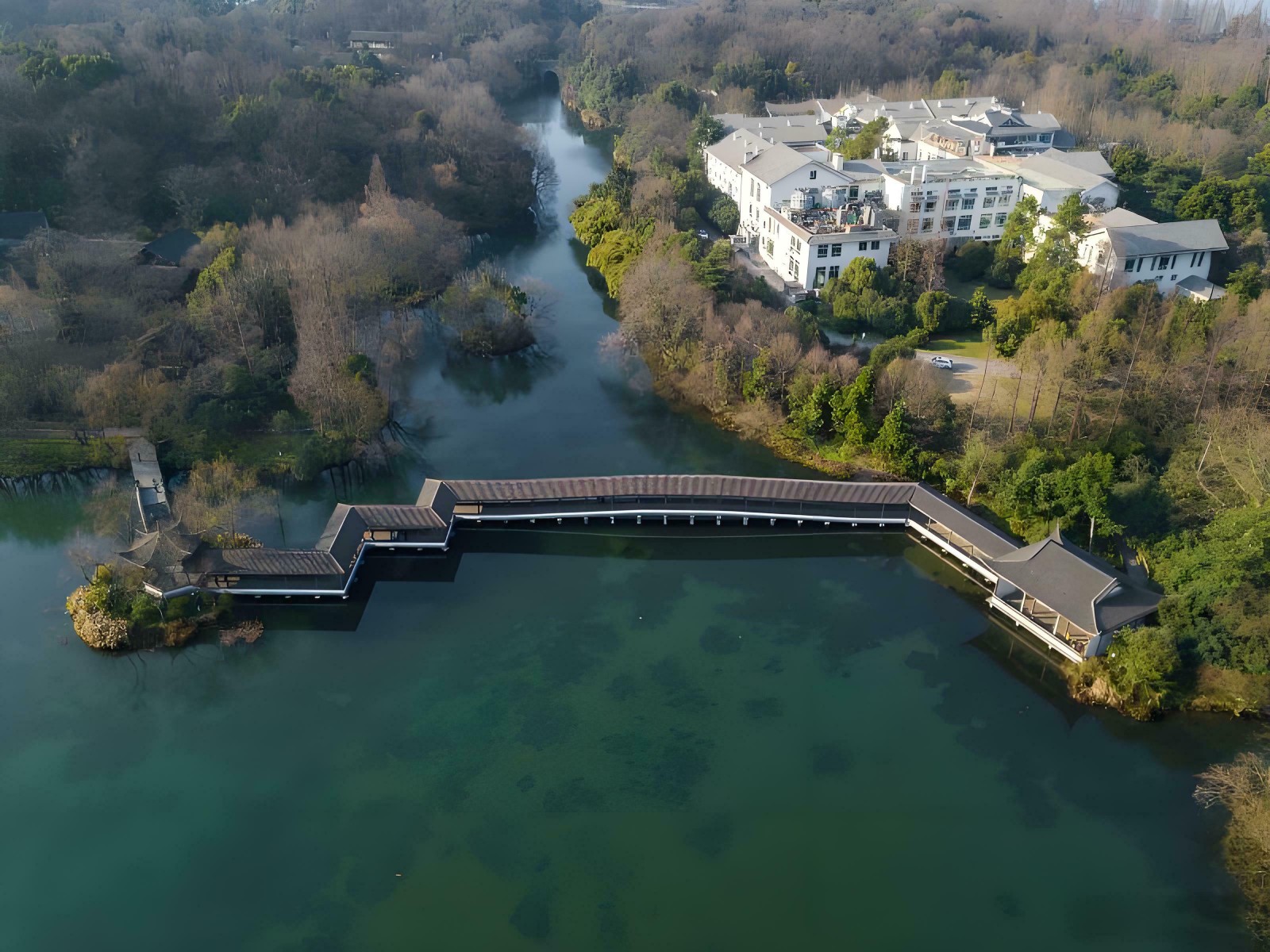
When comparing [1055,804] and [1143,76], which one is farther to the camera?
[1143,76]

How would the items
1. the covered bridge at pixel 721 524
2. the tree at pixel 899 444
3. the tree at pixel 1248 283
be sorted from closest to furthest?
the covered bridge at pixel 721 524 → the tree at pixel 899 444 → the tree at pixel 1248 283

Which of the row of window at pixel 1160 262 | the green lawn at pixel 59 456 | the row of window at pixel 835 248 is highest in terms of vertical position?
the row of window at pixel 1160 262

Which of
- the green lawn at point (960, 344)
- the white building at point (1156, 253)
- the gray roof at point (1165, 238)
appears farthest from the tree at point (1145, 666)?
the gray roof at point (1165, 238)

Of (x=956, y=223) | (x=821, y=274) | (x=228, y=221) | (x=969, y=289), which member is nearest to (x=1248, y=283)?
(x=969, y=289)

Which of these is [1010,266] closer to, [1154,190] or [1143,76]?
[1154,190]

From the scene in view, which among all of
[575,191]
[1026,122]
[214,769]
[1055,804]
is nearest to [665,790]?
[1055,804]

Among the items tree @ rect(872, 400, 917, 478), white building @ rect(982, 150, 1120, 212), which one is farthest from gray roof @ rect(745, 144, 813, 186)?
tree @ rect(872, 400, 917, 478)

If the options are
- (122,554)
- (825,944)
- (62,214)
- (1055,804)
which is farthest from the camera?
(62,214)

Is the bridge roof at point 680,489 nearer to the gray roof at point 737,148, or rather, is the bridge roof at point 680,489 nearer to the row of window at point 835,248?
the row of window at point 835,248
